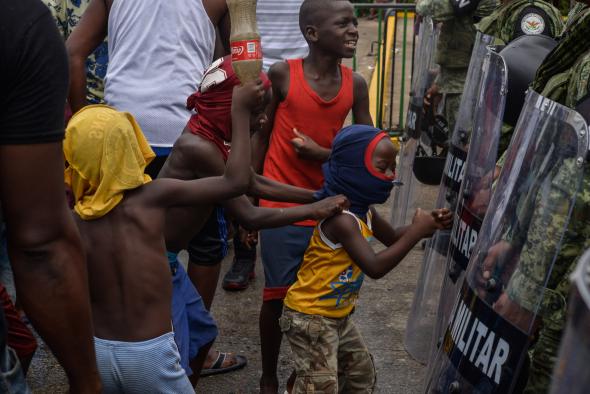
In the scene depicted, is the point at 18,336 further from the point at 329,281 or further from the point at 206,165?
the point at 329,281

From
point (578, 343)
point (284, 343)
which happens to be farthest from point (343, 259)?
point (578, 343)

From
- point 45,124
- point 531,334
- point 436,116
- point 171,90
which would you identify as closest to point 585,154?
point 531,334

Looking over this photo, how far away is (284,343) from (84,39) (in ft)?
5.86

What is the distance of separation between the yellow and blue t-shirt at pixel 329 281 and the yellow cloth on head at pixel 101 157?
850 millimetres

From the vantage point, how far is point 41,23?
79.5 inches

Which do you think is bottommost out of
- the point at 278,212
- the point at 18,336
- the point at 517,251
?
the point at 18,336

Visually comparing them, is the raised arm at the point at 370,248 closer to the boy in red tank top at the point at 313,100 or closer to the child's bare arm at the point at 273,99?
the boy in red tank top at the point at 313,100

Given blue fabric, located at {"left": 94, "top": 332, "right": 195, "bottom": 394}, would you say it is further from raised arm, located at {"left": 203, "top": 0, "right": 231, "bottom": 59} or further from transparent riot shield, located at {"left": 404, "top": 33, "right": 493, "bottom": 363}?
raised arm, located at {"left": 203, "top": 0, "right": 231, "bottom": 59}

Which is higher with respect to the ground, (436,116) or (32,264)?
(32,264)

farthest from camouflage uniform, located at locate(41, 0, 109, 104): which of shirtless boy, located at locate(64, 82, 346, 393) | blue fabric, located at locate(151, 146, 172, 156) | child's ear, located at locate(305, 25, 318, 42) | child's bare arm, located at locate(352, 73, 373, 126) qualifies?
shirtless boy, located at locate(64, 82, 346, 393)

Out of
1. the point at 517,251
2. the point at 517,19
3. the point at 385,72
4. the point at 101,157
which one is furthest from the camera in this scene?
the point at 385,72

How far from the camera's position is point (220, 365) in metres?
4.44

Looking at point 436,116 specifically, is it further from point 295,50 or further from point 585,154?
point 585,154

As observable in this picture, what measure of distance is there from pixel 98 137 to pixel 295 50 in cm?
263
